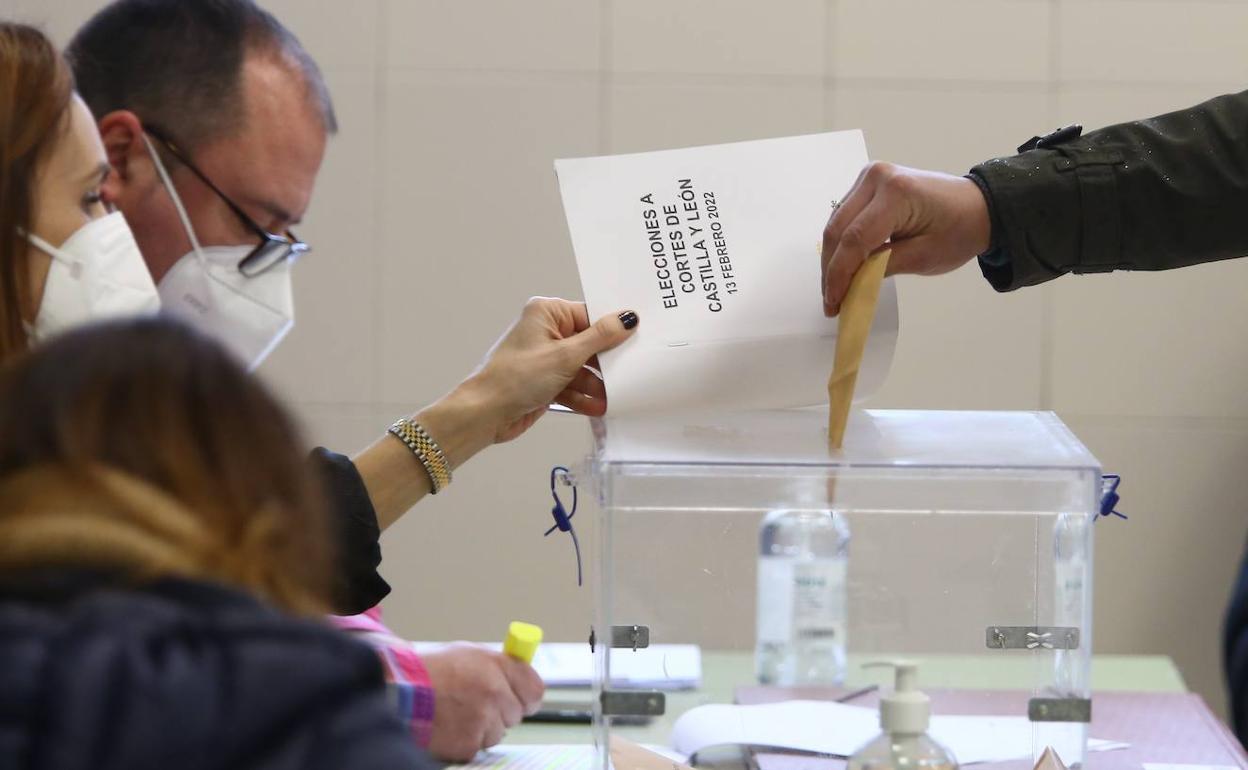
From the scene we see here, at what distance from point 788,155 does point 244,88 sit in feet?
2.66

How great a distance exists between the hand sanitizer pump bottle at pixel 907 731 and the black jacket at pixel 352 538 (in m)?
0.59

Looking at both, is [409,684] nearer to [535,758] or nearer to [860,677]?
[535,758]

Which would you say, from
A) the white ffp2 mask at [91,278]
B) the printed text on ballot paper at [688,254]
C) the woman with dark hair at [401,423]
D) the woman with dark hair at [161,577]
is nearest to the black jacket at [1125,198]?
the printed text on ballot paper at [688,254]

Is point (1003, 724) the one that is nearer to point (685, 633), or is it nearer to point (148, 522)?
point (685, 633)

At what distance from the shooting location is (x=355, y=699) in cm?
50

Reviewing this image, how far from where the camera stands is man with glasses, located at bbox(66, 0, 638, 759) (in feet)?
4.82

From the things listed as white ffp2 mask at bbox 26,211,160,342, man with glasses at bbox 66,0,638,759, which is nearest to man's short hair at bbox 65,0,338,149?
man with glasses at bbox 66,0,638,759

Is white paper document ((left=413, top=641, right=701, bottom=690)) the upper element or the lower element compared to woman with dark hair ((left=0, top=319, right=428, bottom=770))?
lower

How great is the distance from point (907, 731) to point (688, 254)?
455 millimetres

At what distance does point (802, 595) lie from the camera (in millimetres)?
1207

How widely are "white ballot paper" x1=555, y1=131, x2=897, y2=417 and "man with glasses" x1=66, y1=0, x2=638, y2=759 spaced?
9.6 inches

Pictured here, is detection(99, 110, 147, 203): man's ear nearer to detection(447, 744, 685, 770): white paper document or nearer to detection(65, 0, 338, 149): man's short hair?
detection(65, 0, 338, 149): man's short hair

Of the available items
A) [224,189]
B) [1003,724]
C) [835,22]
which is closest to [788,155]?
[1003,724]

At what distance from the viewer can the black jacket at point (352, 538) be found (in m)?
1.36
